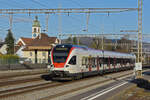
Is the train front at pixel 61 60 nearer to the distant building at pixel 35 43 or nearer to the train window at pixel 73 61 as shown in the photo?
the train window at pixel 73 61

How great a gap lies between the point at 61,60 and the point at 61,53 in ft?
2.08

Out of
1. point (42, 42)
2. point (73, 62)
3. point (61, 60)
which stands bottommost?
point (73, 62)

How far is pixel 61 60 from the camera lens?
22391 millimetres

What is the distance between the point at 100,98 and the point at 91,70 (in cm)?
1382

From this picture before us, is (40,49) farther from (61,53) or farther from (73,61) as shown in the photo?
(61,53)

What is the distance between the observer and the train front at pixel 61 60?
72.8 feet

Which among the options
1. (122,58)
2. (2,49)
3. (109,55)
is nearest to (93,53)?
(109,55)

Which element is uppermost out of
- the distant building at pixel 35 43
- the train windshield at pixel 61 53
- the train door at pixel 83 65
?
the distant building at pixel 35 43

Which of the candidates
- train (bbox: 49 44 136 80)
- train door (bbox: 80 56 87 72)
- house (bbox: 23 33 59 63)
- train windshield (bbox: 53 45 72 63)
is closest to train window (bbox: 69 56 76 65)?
train (bbox: 49 44 136 80)

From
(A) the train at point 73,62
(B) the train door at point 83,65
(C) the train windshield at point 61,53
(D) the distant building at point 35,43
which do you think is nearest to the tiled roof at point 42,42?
(D) the distant building at point 35,43

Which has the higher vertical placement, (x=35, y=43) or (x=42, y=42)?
(x=42, y=42)

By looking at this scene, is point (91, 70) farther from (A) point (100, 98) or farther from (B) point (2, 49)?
(B) point (2, 49)

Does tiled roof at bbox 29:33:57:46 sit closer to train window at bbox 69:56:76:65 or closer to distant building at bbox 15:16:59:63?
distant building at bbox 15:16:59:63


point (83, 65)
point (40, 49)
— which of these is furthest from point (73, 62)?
point (40, 49)
